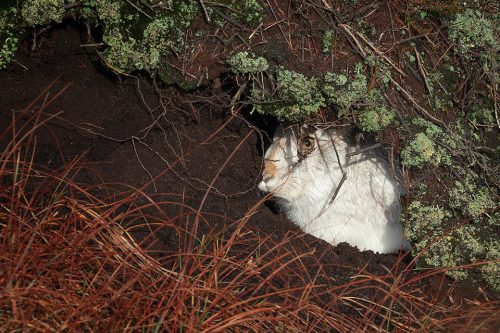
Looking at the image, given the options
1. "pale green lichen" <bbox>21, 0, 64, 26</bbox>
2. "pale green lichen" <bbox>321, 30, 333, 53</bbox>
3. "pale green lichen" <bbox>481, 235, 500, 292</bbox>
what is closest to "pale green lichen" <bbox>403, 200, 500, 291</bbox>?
"pale green lichen" <bbox>481, 235, 500, 292</bbox>

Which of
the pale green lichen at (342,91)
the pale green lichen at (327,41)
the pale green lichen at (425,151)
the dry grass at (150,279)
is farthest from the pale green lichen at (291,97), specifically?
the dry grass at (150,279)

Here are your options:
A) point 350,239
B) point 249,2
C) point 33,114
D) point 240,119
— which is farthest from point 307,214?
point 33,114

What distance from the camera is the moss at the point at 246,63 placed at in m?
3.31

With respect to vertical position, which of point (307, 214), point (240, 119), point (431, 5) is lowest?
point (307, 214)

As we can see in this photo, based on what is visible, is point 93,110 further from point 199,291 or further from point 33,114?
point 199,291

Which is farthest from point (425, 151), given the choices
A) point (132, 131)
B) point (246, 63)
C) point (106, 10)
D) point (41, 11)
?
point (41, 11)

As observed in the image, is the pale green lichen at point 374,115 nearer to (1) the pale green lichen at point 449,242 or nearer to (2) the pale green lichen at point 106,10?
(1) the pale green lichen at point 449,242

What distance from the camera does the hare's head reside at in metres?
3.73

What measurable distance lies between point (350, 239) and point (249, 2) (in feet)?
4.94

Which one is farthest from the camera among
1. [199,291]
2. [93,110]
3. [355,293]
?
[93,110]

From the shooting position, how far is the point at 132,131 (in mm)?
3379

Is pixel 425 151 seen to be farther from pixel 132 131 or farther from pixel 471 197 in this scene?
pixel 132 131

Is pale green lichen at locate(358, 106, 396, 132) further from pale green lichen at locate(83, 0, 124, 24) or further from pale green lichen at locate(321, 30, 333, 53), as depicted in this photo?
pale green lichen at locate(83, 0, 124, 24)

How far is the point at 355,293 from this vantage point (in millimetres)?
3080
